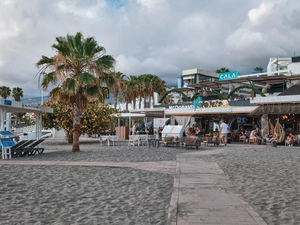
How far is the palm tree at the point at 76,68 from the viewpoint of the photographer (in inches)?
577

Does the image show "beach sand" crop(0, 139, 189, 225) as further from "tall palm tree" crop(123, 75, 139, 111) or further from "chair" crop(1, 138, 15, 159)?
"tall palm tree" crop(123, 75, 139, 111)

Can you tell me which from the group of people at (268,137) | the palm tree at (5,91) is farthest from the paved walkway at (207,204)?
the palm tree at (5,91)

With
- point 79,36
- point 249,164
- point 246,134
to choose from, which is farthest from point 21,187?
point 246,134

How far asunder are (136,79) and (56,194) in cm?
4156

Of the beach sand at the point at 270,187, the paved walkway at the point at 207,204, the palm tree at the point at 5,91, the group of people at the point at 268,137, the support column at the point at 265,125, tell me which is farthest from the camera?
the palm tree at the point at 5,91

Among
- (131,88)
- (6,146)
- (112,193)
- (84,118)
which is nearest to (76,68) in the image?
(6,146)

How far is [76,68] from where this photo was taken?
1521 centimetres

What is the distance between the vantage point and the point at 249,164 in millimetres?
10617

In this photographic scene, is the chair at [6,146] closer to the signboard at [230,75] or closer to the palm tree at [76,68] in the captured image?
the palm tree at [76,68]

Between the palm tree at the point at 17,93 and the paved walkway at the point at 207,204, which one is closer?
the paved walkway at the point at 207,204

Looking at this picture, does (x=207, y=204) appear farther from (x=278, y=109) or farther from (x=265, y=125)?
(x=265, y=125)

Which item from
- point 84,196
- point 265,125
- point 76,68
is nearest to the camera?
point 84,196

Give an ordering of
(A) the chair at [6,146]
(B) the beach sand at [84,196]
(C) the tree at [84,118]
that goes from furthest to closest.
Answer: (C) the tree at [84,118], (A) the chair at [6,146], (B) the beach sand at [84,196]

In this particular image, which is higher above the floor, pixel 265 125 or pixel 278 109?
pixel 278 109
